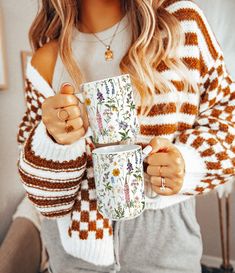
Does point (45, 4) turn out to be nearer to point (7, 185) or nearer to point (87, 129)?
point (87, 129)

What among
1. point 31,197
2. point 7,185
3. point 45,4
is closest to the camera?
point 31,197

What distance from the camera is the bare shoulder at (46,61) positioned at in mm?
779

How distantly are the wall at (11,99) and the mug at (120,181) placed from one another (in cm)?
97

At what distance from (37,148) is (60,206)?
0.13 m

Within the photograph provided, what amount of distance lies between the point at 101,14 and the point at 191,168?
391mm

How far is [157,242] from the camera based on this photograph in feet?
2.40

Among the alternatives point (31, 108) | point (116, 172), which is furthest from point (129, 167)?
point (31, 108)

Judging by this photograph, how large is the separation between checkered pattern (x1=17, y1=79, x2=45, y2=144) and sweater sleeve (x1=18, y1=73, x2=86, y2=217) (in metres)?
0.14

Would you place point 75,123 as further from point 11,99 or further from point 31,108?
point 11,99

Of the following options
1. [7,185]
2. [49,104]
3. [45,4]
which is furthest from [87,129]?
[7,185]

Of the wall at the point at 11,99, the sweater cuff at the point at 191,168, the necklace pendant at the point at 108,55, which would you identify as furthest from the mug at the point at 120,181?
the wall at the point at 11,99

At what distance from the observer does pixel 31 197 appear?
0.68m

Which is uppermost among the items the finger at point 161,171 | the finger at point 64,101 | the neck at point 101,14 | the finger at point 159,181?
the neck at point 101,14

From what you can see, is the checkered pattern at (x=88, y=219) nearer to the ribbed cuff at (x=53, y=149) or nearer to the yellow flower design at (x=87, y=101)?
the ribbed cuff at (x=53, y=149)
